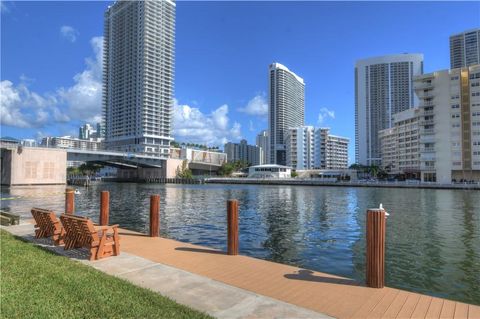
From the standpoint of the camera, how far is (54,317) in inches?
216

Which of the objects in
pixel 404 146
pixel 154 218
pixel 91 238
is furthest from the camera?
pixel 404 146

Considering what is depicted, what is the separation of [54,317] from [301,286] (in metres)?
4.84

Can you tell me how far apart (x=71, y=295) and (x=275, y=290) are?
3985mm

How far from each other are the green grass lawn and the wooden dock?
209 cm

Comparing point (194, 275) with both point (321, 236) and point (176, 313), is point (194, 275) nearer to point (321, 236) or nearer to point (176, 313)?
point (176, 313)

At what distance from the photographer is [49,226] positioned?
12547 millimetres

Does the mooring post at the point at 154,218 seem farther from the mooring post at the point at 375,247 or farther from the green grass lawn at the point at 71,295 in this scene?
the mooring post at the point at 375,247

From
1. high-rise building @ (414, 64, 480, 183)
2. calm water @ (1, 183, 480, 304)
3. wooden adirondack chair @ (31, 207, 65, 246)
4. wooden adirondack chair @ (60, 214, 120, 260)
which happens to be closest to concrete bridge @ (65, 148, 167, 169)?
calm water @ (1, 183, 480, 304)

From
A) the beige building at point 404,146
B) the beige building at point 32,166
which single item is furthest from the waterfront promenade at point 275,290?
the beige building at point 404,146

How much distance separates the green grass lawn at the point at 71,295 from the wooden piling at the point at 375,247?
4113 mm

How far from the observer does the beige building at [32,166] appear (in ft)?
288

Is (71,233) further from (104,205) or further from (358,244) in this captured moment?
(358,244)

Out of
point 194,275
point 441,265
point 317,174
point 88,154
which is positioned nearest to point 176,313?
point 194,275

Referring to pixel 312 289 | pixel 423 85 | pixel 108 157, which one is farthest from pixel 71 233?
pixel 423 85
